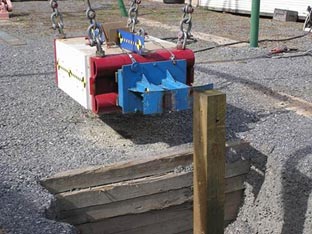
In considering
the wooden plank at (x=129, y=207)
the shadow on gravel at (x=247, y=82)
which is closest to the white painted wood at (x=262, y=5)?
the shadow on gravel at (x=247, y=82)

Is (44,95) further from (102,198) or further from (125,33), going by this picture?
(102,198)

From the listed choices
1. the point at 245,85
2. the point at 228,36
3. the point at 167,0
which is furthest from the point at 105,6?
the point at 245,85

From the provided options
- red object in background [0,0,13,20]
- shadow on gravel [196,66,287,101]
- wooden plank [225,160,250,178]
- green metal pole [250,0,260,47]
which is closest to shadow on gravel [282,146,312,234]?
wooden plank [225,160,250,178]

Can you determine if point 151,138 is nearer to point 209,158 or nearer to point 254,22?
point 209,158

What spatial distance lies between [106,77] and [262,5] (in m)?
10.0

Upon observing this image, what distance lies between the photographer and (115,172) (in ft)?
14.8

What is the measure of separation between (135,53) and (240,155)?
130 cm

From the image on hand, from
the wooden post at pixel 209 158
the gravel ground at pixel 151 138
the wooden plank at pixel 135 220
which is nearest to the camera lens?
the wooden post at pixel 209 158

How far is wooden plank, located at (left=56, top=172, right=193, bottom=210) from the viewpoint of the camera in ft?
14.5

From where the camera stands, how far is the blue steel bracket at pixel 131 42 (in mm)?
4781

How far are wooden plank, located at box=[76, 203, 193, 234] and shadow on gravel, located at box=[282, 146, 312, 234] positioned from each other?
2.90 feet

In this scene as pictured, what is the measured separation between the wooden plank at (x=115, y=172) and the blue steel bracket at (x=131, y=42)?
0.94m

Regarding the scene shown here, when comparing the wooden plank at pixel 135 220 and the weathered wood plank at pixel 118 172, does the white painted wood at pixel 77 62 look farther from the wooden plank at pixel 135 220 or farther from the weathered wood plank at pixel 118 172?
the wooden plank at pixel 135 220

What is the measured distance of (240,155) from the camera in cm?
497
